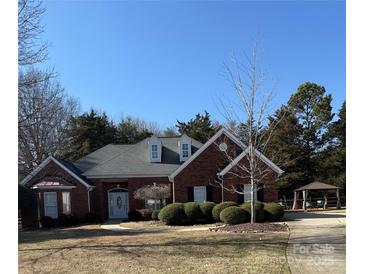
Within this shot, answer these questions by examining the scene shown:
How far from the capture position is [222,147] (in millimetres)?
27047

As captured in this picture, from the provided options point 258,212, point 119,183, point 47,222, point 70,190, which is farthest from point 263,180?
point 47,222

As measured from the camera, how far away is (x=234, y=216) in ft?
65.0

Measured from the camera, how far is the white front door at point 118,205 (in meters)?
29.6

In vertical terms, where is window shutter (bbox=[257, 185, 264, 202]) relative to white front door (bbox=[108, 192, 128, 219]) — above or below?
above

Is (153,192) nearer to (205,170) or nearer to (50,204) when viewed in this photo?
(205,170)

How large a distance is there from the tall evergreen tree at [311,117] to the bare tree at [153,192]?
19.1m

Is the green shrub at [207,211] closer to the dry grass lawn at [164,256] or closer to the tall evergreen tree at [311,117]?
the dry grass lawn at [164,256]

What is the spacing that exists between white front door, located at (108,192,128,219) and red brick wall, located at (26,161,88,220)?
2.28 m

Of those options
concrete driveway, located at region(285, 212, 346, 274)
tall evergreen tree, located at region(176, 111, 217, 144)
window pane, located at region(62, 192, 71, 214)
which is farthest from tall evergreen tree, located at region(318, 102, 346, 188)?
concrete driveway, located at region(285, 212, 346, 274)

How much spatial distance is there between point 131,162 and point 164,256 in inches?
772

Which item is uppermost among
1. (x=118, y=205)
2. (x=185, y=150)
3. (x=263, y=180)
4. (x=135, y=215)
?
(x=185, y=150)

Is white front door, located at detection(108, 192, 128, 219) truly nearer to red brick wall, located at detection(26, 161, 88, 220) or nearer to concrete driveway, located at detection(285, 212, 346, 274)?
red brick wall, located at detection(26, 161, 88, 220)

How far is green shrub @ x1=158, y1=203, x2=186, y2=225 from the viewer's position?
2225 cm
